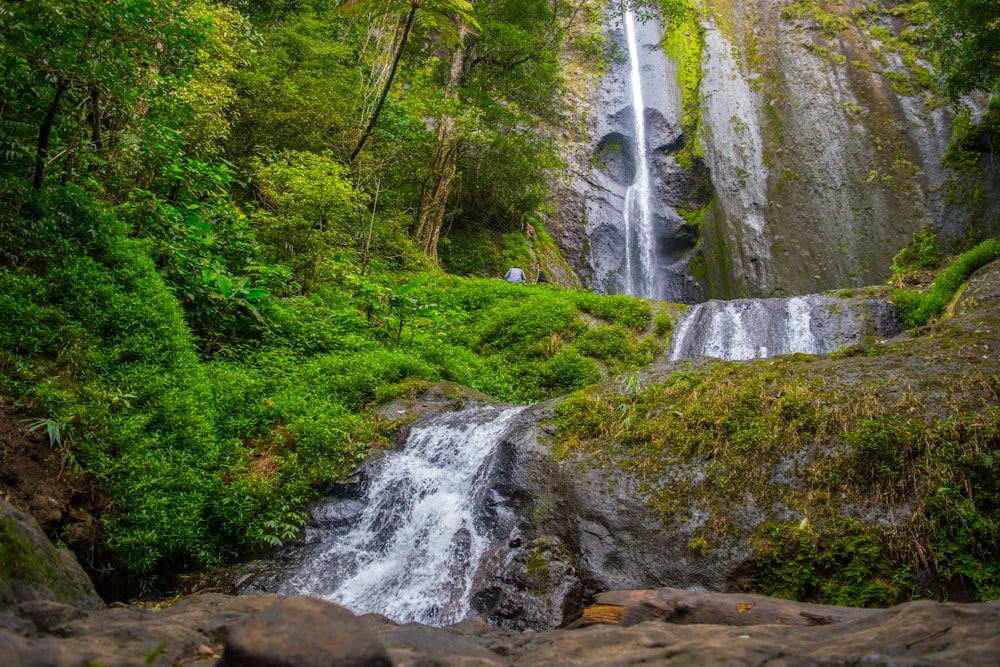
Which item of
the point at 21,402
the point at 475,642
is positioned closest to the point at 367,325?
the point at 21,402

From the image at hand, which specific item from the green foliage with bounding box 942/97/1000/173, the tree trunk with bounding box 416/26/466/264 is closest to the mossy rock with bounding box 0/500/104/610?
the tree trunk with bounding box 416/26/466/264

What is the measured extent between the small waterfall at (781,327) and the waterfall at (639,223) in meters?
8.61

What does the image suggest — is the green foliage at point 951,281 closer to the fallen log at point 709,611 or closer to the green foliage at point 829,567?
the green foliage at point 829,567

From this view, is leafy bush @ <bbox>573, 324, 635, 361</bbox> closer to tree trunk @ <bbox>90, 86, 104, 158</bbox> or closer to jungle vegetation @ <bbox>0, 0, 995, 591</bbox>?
jungle vegetation @ <bbox>0, 0, 995, 591</bbox>

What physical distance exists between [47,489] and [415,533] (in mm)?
3154

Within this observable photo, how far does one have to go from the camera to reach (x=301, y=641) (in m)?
1.60

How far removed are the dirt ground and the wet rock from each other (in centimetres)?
381

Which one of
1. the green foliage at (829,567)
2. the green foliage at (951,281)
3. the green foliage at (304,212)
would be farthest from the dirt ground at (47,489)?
the green foliage at (951,281)

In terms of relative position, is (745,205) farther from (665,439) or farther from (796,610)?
(796,610)

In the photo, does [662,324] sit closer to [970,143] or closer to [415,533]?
[415,533]

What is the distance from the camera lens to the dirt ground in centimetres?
440

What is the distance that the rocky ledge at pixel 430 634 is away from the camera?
5.37 feet

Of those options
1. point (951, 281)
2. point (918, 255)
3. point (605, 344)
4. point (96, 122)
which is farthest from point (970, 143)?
point (96, 122)

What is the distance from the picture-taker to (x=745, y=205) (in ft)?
65.9
